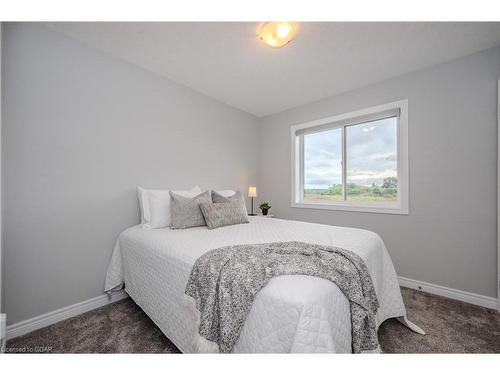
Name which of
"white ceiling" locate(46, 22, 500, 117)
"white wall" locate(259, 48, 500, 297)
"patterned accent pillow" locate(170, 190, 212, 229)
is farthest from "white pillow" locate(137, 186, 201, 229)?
"white wall" locate(259, 48, 500, 297)

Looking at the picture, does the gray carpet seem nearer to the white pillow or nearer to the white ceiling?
the white pillow

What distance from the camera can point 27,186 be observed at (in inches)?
62.3

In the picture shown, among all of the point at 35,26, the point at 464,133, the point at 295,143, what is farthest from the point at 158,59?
the point at 464,133

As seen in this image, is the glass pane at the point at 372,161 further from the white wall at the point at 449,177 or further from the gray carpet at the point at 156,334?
the gray carpet at the point at 156,334

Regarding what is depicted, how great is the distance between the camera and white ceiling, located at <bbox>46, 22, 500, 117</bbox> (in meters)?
1.70

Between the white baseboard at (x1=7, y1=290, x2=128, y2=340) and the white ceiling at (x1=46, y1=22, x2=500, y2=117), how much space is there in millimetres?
2366

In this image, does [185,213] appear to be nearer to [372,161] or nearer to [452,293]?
[372,161]

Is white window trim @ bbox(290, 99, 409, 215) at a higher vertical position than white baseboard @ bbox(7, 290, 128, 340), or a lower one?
higher

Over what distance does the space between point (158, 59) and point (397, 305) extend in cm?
307

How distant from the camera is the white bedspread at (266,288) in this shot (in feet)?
2.63

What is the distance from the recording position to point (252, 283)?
0.92 metres

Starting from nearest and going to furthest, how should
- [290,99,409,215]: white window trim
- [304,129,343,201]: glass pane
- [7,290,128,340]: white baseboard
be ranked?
1. [7,290,128,340]: white baseboard
2. [290,99,409,215]: white window trim
3. [304,129,343,201]: glass pane
